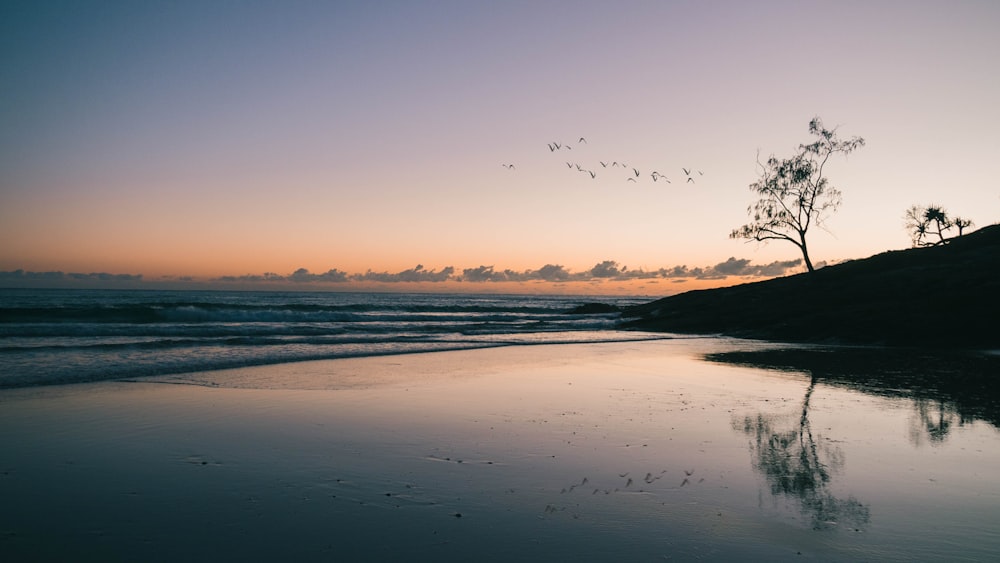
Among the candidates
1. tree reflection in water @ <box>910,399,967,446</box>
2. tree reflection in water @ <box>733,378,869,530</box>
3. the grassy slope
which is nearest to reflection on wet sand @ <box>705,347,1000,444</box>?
tree reflection in water @ <box>910,399,967,446</box>

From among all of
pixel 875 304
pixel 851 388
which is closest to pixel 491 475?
pixel 851 388

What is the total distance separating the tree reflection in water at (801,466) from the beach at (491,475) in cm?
4

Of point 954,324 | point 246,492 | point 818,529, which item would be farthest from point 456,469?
point 954,324

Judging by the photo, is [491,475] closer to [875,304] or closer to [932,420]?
[932,420]

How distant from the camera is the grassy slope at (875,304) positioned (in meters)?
26.9

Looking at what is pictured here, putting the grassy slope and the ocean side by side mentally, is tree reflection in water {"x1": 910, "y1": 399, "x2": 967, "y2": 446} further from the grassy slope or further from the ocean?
the ocean

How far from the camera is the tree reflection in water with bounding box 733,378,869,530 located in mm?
6309

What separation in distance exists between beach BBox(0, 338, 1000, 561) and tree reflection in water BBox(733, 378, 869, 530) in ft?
0.14

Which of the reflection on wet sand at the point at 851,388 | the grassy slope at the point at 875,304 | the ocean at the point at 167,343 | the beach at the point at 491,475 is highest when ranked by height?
the grassy slope at the point at 875,304

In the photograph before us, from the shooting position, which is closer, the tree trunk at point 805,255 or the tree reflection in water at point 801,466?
the tree reflection in water at point 801,466

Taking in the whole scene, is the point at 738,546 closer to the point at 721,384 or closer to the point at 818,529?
the point at 818,529

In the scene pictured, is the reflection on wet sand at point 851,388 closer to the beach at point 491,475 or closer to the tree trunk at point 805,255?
the beach at point 491,475

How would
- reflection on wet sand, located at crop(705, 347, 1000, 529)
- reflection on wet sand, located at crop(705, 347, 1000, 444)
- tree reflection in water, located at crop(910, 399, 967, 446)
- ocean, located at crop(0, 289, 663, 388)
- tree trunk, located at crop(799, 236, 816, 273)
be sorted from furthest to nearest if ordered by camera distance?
tree trunk, located at crop(799, 236, 816, 273) → ocean, located at crop(0, 289, 663, 388) → reflection on wet sand, located at crop(705, 347, 1000, 444) → tree reflection in water, located at crop(910, 399, 967, 446) → reflection on wet sand, located at crop(705, 347, 1000, 529)

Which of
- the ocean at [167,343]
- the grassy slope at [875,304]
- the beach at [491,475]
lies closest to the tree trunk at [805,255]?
the grassy slope at [875,304]
